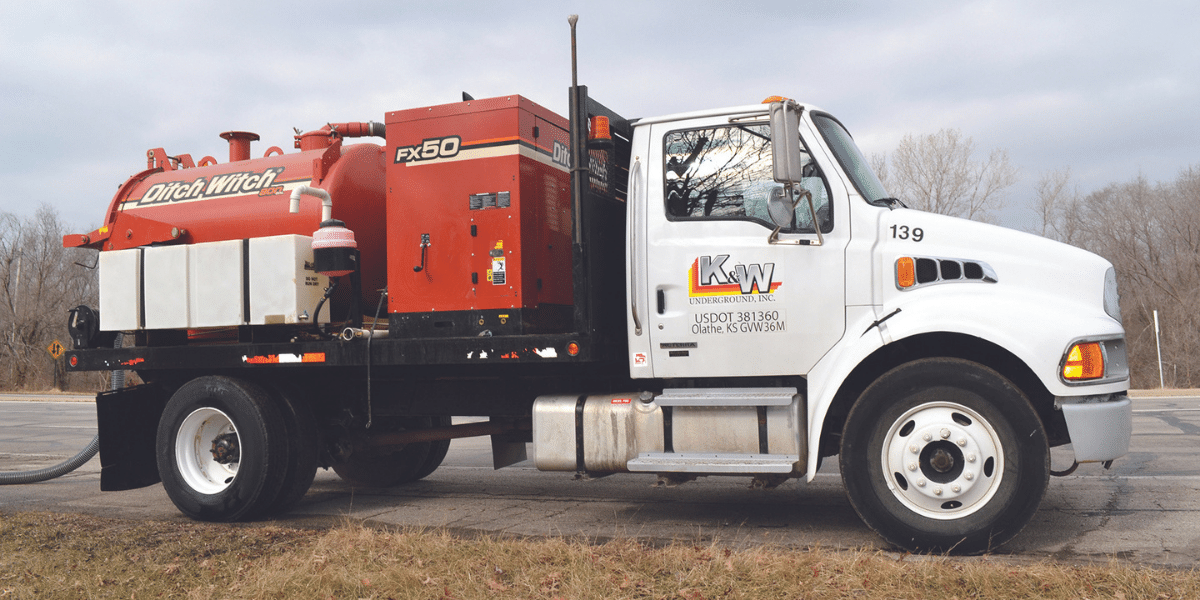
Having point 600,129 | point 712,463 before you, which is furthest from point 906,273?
point 600,129

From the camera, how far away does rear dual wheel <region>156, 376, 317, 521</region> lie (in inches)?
269

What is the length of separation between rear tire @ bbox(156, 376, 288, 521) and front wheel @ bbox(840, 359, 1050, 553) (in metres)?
4.26

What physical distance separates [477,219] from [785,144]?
7.37ft

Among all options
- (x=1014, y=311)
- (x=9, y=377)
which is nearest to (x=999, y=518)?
(x=1014, y=311)

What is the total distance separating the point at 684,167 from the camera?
5.97 meters

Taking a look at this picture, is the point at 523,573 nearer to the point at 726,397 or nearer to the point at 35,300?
the point at 726,397

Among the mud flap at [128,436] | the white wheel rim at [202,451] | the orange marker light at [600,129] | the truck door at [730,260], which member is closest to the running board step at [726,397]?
the truck door at [730,260]

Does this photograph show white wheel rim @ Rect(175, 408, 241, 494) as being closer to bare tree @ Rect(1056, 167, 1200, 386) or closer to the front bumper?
the front bumper

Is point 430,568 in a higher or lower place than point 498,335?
lower

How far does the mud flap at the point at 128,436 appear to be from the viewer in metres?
7.44

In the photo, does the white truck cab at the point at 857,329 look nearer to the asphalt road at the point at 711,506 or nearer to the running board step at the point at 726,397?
the running board step at the point at 726,397

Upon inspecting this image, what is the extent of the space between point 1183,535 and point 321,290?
601cm

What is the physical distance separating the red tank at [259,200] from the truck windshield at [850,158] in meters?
3.62

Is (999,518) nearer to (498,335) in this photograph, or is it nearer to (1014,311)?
(1014,311)
